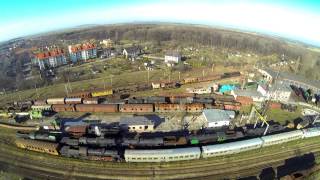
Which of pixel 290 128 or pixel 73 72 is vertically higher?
pixel 73 72

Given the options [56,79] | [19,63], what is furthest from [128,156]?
[19,63]

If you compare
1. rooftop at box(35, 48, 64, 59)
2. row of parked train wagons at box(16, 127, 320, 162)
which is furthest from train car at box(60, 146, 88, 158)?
rooftop at box(35, 48, 64, 59)

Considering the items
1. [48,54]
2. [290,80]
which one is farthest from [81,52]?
[290,80]

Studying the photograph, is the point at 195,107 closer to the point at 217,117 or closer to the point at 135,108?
the point at 217,117

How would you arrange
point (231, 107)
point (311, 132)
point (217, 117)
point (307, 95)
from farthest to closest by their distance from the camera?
point (307, 95), point (231, 107), point (217, 117), point (311, 132)

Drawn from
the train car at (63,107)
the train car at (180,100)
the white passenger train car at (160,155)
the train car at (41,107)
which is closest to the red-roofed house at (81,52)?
the train car at (41,107)

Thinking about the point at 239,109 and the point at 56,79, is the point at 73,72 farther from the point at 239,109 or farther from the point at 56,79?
the point at 239,109
